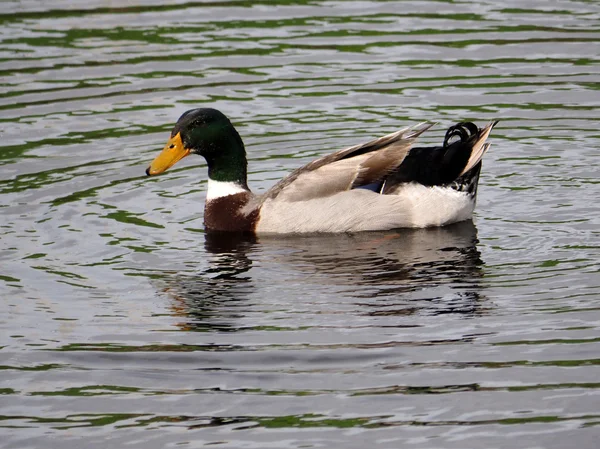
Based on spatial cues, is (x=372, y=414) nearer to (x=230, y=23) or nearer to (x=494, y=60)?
(x=494, y=60)

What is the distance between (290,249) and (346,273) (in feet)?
3.34

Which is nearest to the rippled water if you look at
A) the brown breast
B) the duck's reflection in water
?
the duck's reflection in water

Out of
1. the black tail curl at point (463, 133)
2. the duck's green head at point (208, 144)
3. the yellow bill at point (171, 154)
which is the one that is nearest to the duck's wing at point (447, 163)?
the black tail curl at point (463, 133)

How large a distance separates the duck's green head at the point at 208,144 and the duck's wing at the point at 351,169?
32.3 inches

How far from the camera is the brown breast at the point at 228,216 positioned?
37.3ft

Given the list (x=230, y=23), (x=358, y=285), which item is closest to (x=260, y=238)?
(x=358, y=285)

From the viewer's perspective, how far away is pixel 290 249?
10.7 meters

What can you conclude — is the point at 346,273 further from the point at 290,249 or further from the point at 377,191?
the point at 377,191

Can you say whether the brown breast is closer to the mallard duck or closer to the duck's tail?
the mallard duck

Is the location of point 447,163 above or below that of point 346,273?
above

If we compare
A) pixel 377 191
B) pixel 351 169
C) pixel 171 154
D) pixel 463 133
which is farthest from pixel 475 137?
pixel 171 154

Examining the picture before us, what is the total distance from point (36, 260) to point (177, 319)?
6.35ft

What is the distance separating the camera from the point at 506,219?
436 inches

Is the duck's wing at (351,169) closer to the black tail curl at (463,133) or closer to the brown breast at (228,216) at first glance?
the black tail curl at (463,133)
